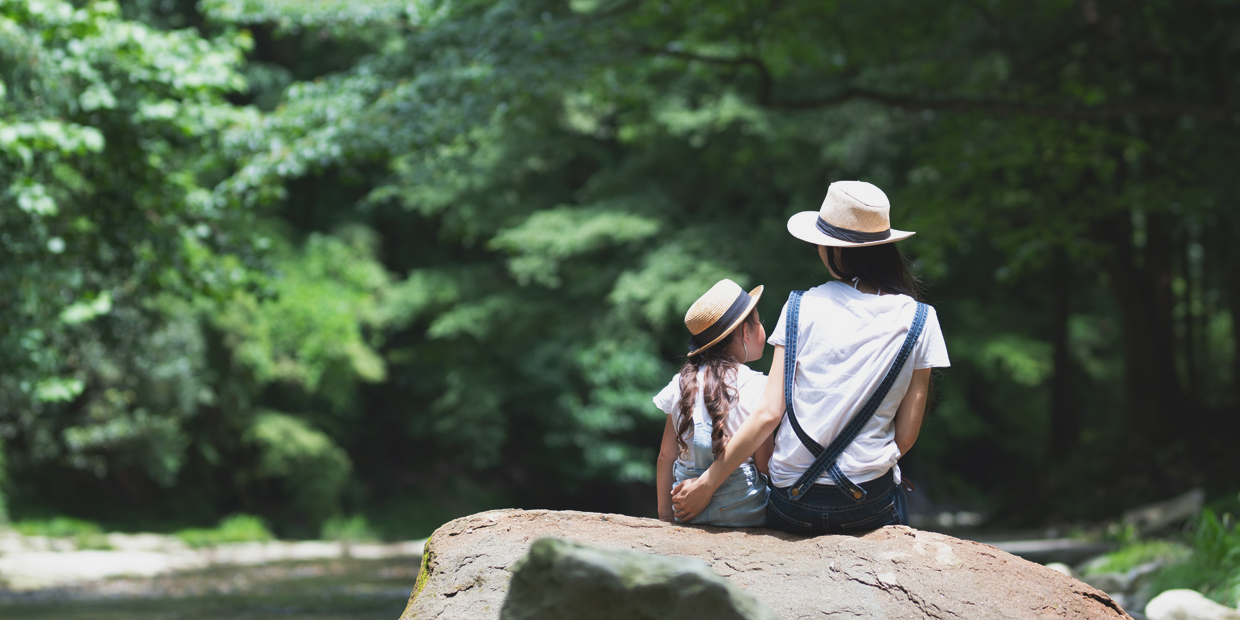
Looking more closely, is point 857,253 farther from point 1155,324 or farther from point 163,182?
point 1155,324

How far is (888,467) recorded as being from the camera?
8.63 ft

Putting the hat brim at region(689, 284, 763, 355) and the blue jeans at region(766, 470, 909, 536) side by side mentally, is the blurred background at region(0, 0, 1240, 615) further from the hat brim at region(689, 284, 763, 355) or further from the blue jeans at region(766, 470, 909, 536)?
the hat brim at region(689, 284, 763, 355)

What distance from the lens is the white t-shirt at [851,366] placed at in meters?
2.56

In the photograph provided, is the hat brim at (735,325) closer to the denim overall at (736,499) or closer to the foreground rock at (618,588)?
the denim overall at (736,499)

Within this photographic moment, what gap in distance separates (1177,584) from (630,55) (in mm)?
5658

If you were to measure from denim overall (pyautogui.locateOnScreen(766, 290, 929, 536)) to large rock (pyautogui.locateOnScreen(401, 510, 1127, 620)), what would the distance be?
5cm

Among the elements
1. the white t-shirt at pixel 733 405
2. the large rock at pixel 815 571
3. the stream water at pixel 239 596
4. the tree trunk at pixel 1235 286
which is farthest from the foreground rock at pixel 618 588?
the tree trunk at pixel 1235 286

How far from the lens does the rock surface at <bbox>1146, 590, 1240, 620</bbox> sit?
4.23m

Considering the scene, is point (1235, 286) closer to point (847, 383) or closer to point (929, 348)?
point (929, 348)

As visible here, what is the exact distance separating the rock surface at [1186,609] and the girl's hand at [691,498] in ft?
9.18

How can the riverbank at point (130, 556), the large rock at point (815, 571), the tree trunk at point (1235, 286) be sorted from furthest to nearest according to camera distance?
the tree trunk at point (1235, 286) < the riverbank at point (130, 556) < the large rock at point (815, 571)

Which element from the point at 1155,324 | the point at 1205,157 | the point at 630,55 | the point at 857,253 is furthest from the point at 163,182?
the point at 1155,324

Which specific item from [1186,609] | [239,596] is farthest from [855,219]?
[239,596]

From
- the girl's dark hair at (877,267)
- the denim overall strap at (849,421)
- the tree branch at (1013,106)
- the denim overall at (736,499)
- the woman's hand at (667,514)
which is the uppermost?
the tree branch at (1013,106)
